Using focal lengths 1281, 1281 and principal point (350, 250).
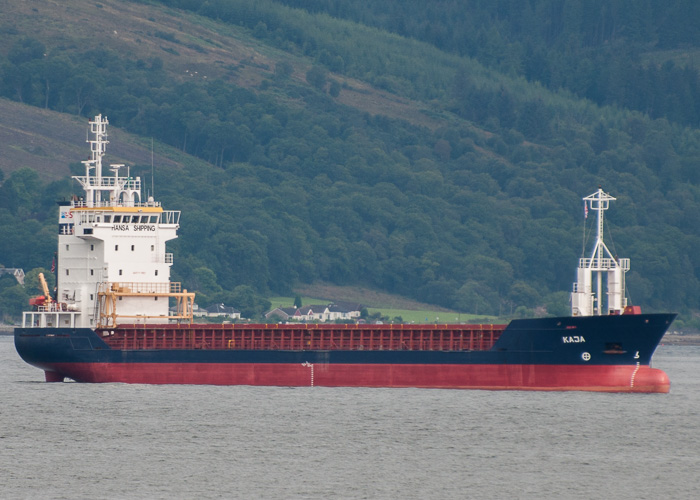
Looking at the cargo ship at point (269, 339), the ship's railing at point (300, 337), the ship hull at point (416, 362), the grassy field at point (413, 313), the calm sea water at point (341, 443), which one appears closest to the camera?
the calm sea water at point (341, 443)

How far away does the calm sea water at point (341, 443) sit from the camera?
109 feet

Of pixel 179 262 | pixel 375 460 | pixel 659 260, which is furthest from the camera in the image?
pixel 659 260

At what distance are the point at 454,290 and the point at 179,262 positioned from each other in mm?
37242

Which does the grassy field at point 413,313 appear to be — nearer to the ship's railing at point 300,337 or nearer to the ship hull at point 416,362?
the ship's railing at point 300,337

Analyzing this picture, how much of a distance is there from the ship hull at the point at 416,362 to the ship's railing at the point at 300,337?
0.38 meters

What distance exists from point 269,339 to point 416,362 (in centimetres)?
641

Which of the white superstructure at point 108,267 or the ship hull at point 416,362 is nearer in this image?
the ship hull at point 416,362

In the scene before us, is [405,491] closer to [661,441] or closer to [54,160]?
[661,441]

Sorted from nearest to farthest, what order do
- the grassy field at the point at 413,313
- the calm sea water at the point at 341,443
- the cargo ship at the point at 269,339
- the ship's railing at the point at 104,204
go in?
1. the calm sea water at the point at 341,443
2. the cargo ship at the point at 269,339
3. the ship's railing at the point at 104,204
4. the grassy field at the point at 413,313

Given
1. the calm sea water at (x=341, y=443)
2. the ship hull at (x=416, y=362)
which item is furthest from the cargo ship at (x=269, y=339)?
the calm sea water at (x=341, y=443)

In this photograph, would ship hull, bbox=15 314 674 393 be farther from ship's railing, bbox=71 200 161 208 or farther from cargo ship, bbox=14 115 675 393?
ship's railing, bbox=71 200 161 208

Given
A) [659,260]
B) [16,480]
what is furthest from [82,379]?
[659,260]

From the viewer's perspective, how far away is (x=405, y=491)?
107 feet

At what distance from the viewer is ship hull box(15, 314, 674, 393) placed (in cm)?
4941
